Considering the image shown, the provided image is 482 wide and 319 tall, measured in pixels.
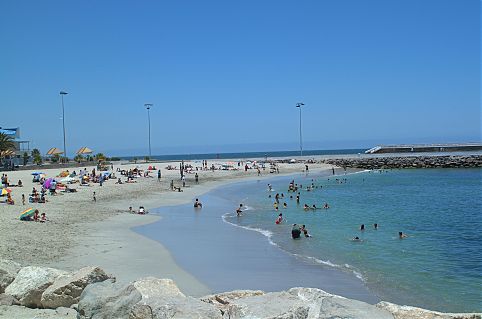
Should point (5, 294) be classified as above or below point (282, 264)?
above

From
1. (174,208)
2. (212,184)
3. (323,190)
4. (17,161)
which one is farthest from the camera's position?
(17,161)

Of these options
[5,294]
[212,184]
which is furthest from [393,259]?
[212,184]

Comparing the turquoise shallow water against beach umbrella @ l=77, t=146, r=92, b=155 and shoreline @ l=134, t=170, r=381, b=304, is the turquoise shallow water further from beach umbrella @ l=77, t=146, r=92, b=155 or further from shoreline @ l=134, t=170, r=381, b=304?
beach umbrella @ l=77, t=146, r=92, b=155

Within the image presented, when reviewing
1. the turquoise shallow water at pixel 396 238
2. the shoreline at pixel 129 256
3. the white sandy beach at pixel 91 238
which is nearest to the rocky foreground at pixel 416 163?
the turquoise shallow water at pixel 396 238

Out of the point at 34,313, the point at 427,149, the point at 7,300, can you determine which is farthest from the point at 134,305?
the point at 427,149

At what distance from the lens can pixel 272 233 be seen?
21531 millimetres

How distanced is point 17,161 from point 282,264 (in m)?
54.9

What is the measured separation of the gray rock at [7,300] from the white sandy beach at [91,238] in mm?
3641

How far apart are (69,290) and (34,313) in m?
0.71

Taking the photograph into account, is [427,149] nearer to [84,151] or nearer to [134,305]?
[84,151]

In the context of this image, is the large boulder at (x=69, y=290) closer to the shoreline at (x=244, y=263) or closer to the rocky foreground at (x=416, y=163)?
the shoreline at (x=244, y=263)

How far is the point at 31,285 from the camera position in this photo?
870 cm

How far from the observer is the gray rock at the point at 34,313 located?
7926mm

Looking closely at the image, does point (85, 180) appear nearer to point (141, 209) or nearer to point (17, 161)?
point (141, 209)
